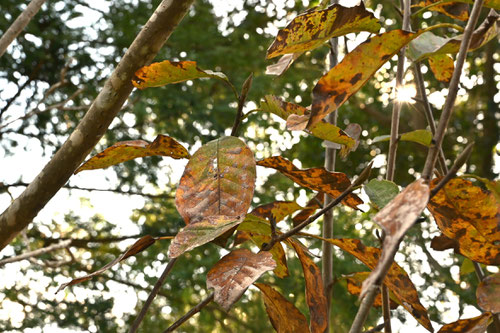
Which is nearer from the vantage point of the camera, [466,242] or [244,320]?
[466,242]

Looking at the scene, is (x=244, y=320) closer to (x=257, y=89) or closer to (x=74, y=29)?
(x=257, y=89)

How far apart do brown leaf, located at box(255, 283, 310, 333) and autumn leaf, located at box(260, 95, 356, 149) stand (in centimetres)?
18

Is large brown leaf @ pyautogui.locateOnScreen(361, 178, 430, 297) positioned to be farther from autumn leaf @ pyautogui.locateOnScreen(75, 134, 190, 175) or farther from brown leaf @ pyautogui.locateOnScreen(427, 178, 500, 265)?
autumn leaf @ pyautogui.locateOnScreen(75, 134, 190, 175)

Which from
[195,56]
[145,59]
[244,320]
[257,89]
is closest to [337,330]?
[244,320]

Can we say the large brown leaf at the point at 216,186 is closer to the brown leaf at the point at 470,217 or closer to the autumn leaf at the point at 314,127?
the autumn leaf at the point at 314,127

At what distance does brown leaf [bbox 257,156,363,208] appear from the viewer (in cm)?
64

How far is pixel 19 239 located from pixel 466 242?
389 cm

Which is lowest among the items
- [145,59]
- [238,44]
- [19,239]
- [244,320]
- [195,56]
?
[145,59]

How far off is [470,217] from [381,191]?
0.08 metres

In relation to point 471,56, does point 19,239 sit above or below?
below

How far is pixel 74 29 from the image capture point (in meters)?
3.89

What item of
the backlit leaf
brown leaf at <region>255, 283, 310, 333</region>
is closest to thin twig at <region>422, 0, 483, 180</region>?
the backlit leaf

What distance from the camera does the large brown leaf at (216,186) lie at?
578 mm

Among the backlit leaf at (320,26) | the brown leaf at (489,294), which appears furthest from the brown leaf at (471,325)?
the backlit leaf at (320,26)
